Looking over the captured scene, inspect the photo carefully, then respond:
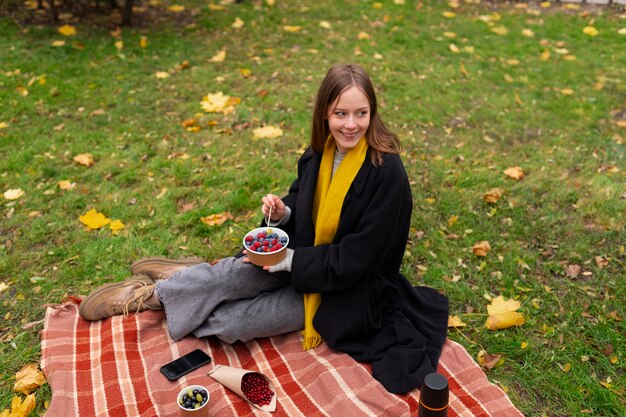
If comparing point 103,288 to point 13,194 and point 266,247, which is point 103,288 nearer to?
point 266,247

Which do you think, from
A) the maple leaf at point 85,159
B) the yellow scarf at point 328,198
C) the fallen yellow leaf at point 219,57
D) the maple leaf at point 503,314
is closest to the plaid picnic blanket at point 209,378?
the yellow scarf at point 328,198

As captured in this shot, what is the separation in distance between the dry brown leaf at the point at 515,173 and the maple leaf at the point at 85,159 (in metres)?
3.55

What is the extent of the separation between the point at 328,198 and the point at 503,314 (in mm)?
1351

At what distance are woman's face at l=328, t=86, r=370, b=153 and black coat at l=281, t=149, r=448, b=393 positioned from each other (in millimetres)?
145

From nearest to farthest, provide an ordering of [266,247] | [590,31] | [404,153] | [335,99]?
[335,99]
[266,247]
[404,153]
[590,31]

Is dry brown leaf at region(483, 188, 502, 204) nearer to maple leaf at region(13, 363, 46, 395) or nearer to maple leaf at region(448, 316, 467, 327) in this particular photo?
maple leaf at region(448, 316, 467, 327)

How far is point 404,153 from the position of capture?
539 centimetres

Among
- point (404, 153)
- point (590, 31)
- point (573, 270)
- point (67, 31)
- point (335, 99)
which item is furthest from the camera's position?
point (590, 31)

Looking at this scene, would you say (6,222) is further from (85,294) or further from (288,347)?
(288,347)

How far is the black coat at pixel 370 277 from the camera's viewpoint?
2.96 metres

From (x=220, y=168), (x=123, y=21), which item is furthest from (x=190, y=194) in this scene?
(x=123, y=21)

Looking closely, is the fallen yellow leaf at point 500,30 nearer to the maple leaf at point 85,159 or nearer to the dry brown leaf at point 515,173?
the dry brown leaf at point 515,173

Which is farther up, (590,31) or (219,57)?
(590,31)

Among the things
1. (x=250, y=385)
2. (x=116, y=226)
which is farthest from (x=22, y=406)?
(x=116, y=226)
